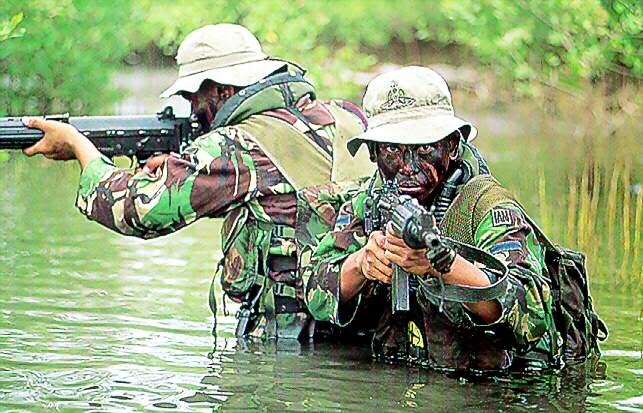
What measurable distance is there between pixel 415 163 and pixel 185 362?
193cm

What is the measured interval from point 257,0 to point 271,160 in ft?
55.1

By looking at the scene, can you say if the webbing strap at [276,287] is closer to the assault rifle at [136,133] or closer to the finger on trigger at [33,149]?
the assault rifle at [136,133]

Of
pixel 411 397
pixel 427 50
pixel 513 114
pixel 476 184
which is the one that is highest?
pixel 427 50

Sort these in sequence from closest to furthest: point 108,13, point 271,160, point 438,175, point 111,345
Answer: point 438,175 < point 271,160 < point 111,345 < point 108,13

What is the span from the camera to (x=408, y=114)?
6.50 m

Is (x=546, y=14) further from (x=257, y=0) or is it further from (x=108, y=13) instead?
(x=108, y=13)

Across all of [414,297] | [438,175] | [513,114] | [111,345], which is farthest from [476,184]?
[513,114]

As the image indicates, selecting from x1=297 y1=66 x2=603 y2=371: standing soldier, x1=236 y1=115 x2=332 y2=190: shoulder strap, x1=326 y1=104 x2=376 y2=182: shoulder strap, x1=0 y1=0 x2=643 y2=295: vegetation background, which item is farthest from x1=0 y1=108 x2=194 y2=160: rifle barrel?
x1=0 y1=0 x2=643 y2=295: vegetation background

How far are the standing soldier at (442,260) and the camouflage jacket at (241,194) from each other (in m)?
0.46

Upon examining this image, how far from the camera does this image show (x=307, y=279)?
704 centimetres

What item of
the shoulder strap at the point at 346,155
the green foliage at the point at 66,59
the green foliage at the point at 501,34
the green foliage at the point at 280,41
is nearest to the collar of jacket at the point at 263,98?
the shoulder strap at the point at 346,155

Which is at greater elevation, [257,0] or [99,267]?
[257,0]

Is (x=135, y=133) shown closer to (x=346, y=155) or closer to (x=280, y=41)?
(x=346, y=155)

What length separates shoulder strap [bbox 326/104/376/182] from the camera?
750 centimetres
